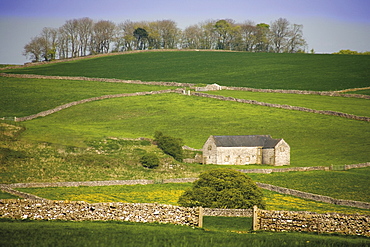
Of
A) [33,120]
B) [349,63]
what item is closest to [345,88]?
[349,63]

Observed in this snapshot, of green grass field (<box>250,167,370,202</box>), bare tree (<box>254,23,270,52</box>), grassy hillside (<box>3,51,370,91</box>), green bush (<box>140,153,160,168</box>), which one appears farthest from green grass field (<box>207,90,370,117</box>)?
bare tree (<box>254,23,270,52</box>)

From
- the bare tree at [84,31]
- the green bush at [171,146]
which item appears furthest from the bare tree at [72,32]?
the green bush at [171,146]

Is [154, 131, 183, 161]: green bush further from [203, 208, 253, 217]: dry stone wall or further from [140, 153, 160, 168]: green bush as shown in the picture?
[203, 208, 253, 217]: dry stone wall

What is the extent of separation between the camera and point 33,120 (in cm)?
8856

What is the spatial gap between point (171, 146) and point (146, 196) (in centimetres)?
2058

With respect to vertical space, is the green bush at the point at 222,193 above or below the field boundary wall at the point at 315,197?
above

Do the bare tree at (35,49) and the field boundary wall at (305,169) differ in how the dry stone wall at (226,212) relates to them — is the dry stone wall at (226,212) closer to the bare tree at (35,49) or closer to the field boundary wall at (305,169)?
the field boundary wall at (305,169)

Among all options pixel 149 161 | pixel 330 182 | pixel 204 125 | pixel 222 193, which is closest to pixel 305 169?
pixel 330 182

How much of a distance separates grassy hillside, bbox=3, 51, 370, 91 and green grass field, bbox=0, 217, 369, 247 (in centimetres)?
9362

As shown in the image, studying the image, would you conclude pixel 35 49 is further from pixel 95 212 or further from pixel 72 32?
pixel 95 212

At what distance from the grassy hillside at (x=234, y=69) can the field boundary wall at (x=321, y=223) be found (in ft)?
299

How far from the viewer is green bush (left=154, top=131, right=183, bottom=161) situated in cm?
7069

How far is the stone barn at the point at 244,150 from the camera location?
2827 inches

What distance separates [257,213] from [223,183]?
1334 centimetres
